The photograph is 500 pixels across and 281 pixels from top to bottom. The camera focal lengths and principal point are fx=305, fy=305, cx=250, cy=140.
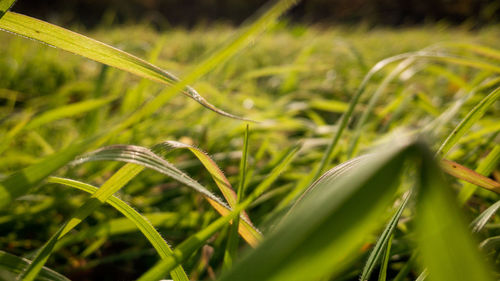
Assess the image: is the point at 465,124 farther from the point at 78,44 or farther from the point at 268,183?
the point at 78,44

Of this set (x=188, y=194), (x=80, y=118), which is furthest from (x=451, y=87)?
(x=80, y=118)

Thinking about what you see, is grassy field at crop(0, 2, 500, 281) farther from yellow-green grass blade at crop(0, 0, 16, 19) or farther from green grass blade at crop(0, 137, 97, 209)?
yellow-green grass blade at crop(0, 0, 16, 19)

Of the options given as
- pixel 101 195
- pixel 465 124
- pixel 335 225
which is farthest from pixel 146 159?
pixel 465 124

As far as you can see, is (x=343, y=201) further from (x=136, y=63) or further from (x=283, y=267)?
(x=136, y=63)

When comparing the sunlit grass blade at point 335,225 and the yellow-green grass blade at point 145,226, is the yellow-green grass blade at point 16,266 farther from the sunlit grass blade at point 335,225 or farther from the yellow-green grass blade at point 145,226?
the sunlit grass blade at point 335,225

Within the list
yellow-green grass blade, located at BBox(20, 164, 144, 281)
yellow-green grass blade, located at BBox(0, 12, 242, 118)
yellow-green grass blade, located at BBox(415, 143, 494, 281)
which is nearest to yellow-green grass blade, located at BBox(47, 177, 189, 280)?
yellow-green grass blade, located at BBox(20, 164, 144, 281)
